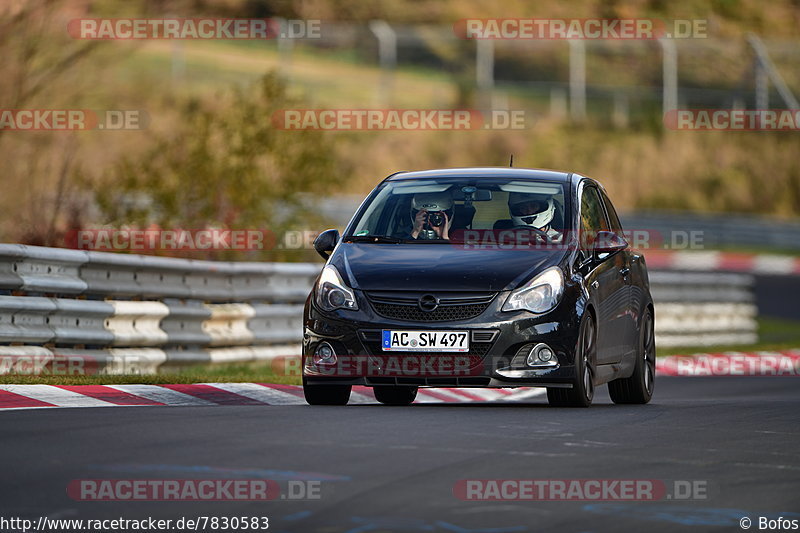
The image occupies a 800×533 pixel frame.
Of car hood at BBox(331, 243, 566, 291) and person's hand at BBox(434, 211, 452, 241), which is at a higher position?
person's hand at BBox(434, 211, 452, 241)

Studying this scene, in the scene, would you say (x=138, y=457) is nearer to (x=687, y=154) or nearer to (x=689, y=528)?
(x=689, y=528)

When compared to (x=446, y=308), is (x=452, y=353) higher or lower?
lower

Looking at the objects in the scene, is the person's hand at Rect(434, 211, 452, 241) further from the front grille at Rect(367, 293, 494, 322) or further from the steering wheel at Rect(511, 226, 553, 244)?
the front grille at Rect(367, 293, 494, 322)

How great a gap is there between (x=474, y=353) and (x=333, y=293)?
43.9 inches

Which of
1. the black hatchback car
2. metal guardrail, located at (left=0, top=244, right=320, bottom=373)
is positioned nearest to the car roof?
the black hatchback car

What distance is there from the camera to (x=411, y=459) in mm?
8164

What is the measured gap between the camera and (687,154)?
50031mm

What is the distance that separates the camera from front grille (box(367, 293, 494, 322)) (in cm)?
1112

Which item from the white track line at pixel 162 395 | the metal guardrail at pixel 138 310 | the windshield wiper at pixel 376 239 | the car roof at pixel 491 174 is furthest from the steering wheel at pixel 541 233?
the metal guardrail at pixel 138 310

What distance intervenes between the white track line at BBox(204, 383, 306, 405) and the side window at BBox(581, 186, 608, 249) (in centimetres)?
246

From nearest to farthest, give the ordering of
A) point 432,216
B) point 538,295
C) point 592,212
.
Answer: point 538,295 < point 432,216 < point 592,212

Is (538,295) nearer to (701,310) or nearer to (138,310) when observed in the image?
(138,310)

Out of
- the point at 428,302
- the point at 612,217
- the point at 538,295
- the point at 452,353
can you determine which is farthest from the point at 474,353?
the point at 612,217

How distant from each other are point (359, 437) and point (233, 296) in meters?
→ 7.99
